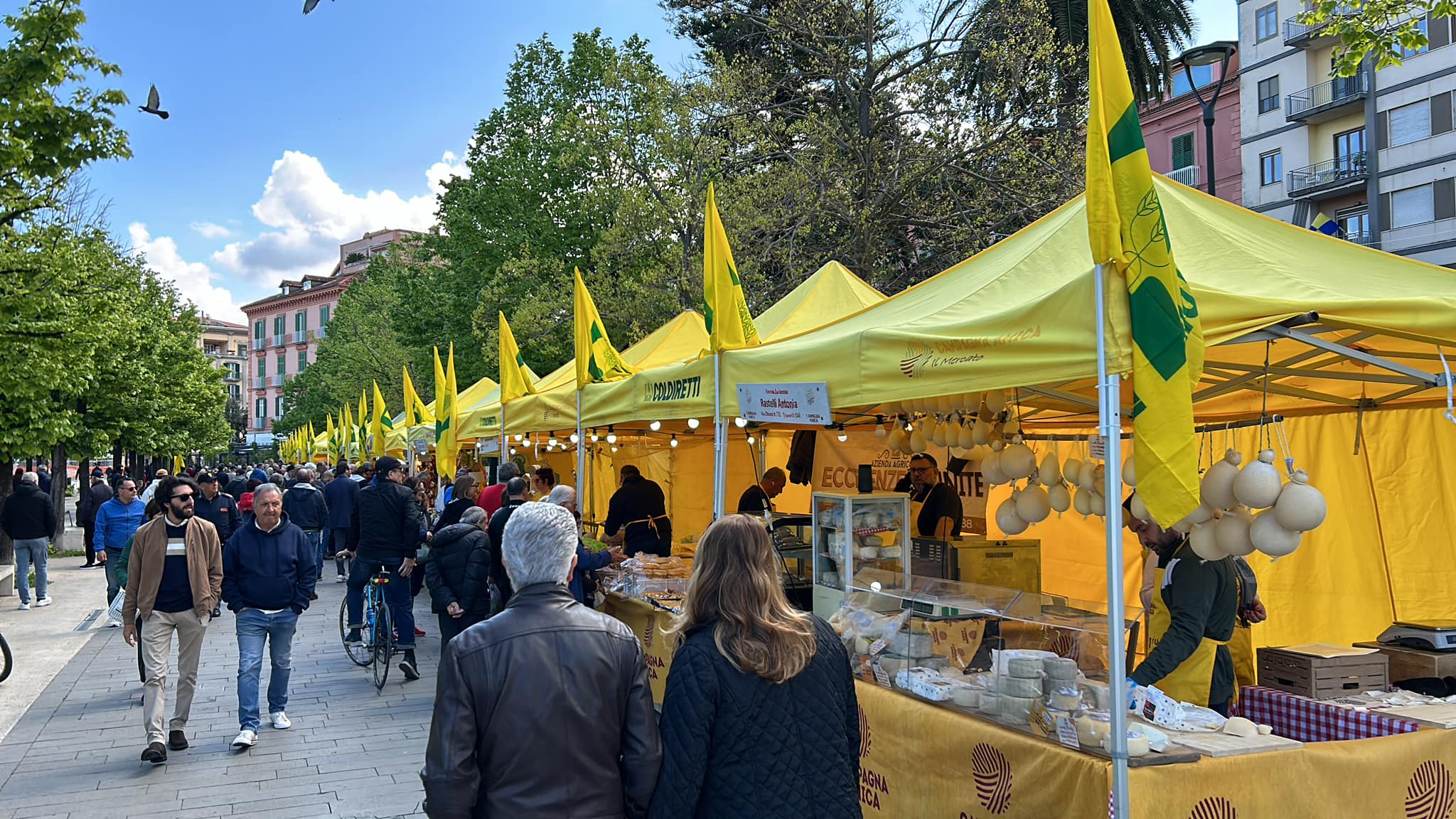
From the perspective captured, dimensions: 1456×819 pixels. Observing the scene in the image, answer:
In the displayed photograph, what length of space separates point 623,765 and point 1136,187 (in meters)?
2.55

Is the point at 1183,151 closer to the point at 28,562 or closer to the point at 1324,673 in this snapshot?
the point at 28,562

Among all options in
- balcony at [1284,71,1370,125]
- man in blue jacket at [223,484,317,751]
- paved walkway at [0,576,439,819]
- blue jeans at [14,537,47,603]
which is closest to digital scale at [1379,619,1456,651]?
paved walkway at [0,576,439,819]

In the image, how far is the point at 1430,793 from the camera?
4.04 metres

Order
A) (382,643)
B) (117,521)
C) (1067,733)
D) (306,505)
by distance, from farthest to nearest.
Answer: (306,505) < (117,521) < (382,643) < (1067,733)

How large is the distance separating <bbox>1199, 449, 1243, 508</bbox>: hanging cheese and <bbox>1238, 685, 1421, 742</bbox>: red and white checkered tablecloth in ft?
3.45

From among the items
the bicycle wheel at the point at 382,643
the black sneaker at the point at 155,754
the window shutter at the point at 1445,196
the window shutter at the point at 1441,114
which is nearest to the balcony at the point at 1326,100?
the window shutter at the point at 1441,114

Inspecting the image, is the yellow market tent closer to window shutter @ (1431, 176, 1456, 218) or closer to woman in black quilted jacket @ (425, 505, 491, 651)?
woman in black quilted jacket @ (425, 505, 491, 651)

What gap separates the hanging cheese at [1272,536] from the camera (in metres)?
4.05

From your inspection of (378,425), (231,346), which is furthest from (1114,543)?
(231,346)

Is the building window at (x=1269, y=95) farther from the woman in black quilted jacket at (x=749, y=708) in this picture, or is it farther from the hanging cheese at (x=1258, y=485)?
the woman in black quilted jacket at (x=749, y=708)

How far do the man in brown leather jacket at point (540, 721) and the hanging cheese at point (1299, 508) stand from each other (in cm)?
266

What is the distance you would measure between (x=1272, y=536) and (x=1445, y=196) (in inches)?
1350

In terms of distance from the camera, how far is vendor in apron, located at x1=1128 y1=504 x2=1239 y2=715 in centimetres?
469

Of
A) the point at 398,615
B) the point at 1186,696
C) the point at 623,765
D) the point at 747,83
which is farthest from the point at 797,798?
the point at 747,83
